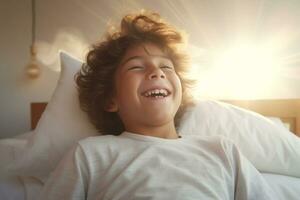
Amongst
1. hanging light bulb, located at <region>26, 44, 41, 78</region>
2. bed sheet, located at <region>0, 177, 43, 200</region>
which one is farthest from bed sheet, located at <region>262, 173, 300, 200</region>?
hanging light bulb, located at <region>26, 44, 41, 78</region>

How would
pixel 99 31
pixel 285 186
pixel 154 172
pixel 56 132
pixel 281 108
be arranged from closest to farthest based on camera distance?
pixel 154 172, pixel 285 186, pixel 56 132, pixel 281 108, pixel 99 31

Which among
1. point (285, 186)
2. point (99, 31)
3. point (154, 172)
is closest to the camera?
point (154, 172)

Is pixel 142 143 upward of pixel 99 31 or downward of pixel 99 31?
downward

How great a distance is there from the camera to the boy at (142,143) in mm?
754

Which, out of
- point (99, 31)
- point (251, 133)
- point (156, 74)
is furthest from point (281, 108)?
point (99, 31)

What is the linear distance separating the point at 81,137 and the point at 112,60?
0.86ft

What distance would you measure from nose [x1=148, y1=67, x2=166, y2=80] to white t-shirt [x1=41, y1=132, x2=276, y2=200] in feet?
0.55

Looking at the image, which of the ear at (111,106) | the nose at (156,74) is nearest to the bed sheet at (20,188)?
the ear at (111,106)

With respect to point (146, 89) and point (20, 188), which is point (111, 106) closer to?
point (146, 89)

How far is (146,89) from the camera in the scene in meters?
0.90

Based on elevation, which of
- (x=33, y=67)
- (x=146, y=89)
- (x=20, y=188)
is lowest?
(x=20, y=188)

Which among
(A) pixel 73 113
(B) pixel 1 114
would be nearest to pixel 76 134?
(A) pixel 73 113

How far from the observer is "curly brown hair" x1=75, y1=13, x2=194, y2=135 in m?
1.04

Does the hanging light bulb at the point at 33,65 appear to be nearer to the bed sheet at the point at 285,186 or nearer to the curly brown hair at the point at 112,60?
the curly brown hair at the point at 112,60
